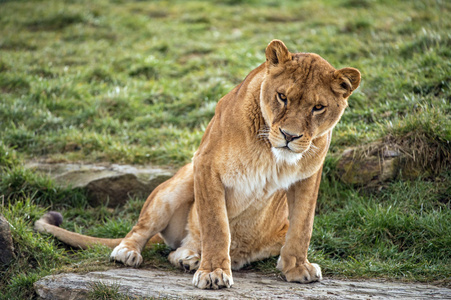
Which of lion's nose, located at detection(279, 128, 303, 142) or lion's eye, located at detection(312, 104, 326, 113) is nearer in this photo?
lion's nose, located at detection(279, 128, 303, 142)

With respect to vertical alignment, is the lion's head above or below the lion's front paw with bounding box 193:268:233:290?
above

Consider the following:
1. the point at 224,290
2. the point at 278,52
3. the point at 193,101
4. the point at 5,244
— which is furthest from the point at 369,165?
A: the point at 5,244

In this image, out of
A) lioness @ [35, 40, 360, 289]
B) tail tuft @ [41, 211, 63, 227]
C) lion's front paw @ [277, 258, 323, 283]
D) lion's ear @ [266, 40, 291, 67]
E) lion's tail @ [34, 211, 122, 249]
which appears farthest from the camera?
tail tuft @ [41, 211, 63, 227]

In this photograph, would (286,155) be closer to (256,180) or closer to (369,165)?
(256,180)

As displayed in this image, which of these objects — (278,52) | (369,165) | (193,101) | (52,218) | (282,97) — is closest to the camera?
(282,97)

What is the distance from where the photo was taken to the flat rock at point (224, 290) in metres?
2.93

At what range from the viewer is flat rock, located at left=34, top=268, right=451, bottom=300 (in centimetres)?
293

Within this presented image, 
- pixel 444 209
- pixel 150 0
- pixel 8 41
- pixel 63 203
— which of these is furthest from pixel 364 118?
pixel 150 0

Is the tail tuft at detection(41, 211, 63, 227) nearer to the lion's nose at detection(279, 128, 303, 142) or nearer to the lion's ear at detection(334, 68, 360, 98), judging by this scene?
the lion's nose at detection(279, 128, 303, 142)

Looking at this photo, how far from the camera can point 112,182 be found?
16.5 feet

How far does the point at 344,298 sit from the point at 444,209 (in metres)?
1.69

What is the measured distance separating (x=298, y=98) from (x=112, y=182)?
2624mm

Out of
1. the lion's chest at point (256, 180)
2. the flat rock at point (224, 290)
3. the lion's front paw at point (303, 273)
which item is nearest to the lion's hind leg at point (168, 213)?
the flat rock at point (224, 290)

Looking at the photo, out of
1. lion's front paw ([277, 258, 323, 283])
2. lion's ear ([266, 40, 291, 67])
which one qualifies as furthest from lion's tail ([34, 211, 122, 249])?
lion's ear ([266, 40, 291, 67])
